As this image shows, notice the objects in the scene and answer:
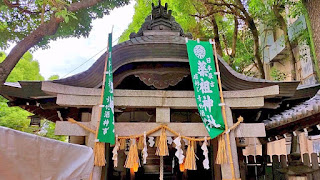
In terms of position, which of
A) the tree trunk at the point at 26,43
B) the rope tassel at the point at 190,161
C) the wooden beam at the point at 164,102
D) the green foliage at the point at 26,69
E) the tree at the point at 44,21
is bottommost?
the rope tassel at the point at 190,161

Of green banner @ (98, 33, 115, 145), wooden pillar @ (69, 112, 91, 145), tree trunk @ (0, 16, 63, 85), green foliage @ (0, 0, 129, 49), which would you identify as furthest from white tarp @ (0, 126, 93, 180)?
green foliage @ (0, 0, 129, 49)

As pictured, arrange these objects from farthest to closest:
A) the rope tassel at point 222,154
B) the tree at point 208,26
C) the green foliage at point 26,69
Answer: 1. the green foliage at point 26,69
2. the tree at point 208,26
3. the rope tassel at point 222,154

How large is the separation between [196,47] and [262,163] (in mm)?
4576

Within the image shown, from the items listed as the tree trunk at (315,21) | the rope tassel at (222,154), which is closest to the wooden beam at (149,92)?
the rope tassel at (222,154)

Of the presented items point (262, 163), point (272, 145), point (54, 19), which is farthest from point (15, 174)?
point (272, 145)

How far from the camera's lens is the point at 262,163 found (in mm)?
7641

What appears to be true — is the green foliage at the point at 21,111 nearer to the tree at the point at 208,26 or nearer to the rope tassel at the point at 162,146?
the tree at the point at 208,26

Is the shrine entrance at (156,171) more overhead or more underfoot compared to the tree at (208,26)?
more underfoot

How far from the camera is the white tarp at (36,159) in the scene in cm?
189

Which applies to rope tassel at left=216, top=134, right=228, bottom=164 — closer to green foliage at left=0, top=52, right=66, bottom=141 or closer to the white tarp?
the white tarp

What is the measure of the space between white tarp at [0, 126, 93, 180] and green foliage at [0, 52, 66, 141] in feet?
34.6

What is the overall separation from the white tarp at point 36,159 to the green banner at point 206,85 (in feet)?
8.61

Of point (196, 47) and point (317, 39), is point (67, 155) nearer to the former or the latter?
point (196, 47)

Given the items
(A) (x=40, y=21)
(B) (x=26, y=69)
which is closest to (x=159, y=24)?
(A) (x=40, y=21)
